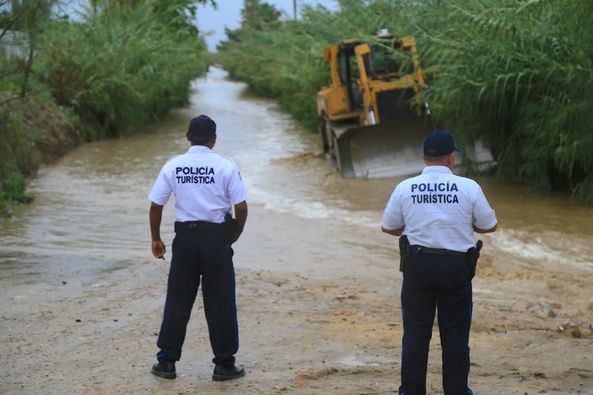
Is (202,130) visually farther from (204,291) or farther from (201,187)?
(204,291)

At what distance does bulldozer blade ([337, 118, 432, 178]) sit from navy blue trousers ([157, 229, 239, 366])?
1241 centimetres

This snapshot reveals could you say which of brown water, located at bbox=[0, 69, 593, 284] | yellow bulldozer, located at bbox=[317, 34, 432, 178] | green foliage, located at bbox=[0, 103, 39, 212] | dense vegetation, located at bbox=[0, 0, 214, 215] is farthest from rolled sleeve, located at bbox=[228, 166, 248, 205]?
yellow bulldozer, located at bbox=[317, 34, 432, 178]

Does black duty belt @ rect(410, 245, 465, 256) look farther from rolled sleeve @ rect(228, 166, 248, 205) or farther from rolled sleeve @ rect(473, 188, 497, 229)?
rolled sleeve @ rect(228, 166, 248, 205)

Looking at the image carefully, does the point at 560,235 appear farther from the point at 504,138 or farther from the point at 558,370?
the point at 558,370

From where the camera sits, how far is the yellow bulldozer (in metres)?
17.8

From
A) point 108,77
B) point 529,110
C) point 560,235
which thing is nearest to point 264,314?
point 560,235

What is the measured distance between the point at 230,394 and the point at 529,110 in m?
10.8

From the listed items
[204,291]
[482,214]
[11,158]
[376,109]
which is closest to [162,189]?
[204,291]

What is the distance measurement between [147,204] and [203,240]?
1061 cm

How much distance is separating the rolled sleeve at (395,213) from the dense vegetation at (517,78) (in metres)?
7.12

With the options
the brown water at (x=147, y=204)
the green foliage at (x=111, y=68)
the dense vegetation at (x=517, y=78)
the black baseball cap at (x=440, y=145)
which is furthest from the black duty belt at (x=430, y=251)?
the green foliage at (x=111, y=68)

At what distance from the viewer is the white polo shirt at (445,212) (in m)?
4.73

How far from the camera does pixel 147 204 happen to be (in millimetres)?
15852

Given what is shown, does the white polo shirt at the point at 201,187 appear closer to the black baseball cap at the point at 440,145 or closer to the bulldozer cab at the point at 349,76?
the black baseball cap at the point at 440,145
